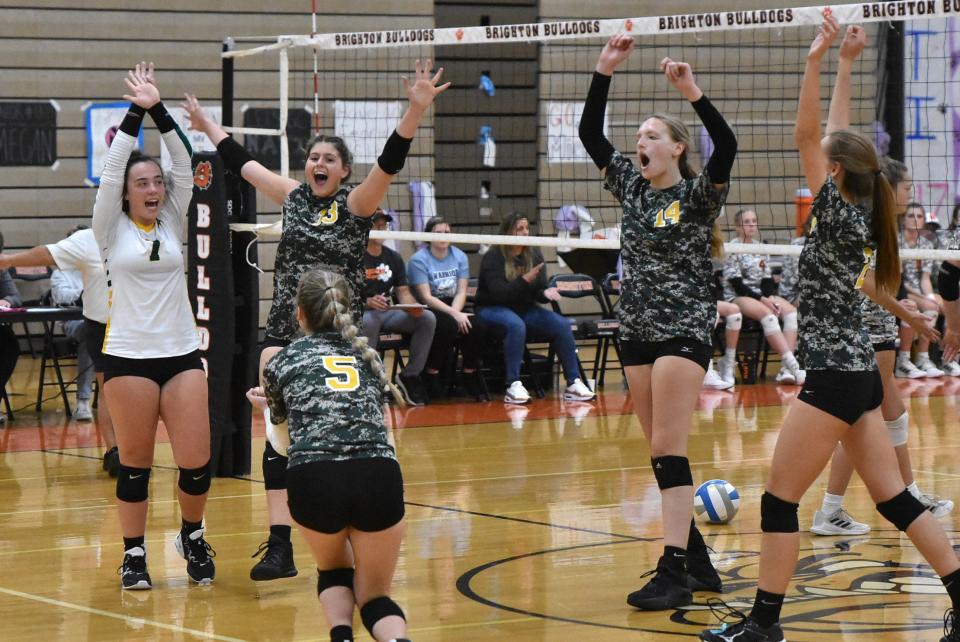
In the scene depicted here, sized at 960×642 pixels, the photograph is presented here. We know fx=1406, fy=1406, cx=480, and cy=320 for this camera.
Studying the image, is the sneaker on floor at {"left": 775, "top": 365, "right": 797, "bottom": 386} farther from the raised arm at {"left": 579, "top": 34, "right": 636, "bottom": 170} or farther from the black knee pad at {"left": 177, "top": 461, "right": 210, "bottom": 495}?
the black knee pad at {"left": 177, "top": 461, "right": 210, "bottom": 495}

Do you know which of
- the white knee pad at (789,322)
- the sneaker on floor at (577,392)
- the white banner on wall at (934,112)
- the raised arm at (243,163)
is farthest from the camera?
the white banner on wall at (934,112)

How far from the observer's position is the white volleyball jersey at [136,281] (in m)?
5.76

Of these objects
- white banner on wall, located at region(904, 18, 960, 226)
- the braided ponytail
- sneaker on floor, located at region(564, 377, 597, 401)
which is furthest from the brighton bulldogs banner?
white banner on wall, located at region(904, 18, 960, 226)

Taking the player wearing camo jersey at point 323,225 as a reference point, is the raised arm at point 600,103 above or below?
above

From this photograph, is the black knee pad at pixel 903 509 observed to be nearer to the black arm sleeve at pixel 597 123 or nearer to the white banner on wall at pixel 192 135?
the black arm sleeve at pixel 597 123

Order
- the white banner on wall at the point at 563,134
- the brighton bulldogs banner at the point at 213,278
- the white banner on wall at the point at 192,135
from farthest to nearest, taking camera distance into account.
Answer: the white banner on wall at the point at 192,135
the white banner on wall at the point at 563,134
the brighton bulldogs banner at the point at 213,278

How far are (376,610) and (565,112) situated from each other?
1175 centimetres

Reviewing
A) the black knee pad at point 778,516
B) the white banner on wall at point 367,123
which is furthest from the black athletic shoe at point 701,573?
the white banner on wall at point 367,123

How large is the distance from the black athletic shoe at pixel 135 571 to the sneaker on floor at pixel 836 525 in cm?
308

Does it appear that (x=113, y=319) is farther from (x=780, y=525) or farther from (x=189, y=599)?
(x=780, y=525)

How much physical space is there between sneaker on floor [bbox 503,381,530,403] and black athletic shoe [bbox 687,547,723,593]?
248 inches

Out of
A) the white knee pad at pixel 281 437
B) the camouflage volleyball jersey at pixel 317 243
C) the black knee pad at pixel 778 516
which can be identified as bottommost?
the black knee pad at pixel 778 516

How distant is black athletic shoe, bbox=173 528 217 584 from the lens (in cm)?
591

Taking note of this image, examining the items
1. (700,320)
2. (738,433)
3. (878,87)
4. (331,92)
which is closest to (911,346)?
(878,87)
